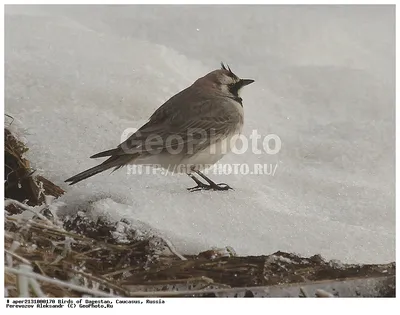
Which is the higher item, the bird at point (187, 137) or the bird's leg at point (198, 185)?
the bird at point (187, 137)

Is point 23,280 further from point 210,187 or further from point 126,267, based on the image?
point 210,187

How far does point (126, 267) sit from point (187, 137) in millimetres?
556

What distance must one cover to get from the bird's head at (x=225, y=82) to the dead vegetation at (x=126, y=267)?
671mm

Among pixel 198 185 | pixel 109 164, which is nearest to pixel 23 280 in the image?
pixel 109 164

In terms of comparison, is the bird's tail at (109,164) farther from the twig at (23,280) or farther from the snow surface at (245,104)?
the twig at (23,280)

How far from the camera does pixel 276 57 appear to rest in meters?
2.59

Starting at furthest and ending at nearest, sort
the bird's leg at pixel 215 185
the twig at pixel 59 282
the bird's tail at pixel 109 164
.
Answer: the bird's leg at pixel 215 185 → the bird's tail at pixel 109 164 → the twig at pixel 59 282

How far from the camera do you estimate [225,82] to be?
250 cm

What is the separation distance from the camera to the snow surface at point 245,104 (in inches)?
91.7

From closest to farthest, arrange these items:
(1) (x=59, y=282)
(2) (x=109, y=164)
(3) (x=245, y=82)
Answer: (1) (x=59, y=282)
(2) (x=109, y=164)
(3) (x=245, y=82)

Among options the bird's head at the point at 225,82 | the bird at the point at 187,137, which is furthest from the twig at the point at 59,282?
the bird's head at the point at 225,82

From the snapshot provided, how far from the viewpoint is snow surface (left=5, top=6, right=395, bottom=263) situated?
2.33 metres
